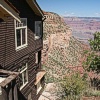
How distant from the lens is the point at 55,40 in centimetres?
5903

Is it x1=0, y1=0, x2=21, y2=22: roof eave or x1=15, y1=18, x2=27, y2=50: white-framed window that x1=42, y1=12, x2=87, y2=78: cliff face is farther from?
x1=0, y1=0, x2=21, y2=22: roof eave

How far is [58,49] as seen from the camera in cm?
5866

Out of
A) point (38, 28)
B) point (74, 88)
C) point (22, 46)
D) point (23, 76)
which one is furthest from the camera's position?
point (74, 88)

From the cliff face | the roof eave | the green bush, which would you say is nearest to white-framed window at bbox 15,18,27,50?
the roof eave

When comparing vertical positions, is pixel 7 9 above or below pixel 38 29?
above

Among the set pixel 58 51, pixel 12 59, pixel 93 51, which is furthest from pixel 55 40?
pixel 12 59

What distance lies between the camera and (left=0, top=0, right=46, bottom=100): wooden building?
12.1 metres

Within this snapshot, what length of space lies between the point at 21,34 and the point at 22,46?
2.61 feet

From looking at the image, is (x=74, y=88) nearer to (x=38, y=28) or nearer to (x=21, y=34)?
(x=38, y=28)

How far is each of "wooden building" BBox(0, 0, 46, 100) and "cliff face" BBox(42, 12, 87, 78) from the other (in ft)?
93.3

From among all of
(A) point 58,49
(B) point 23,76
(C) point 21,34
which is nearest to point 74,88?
(B) point 23,76

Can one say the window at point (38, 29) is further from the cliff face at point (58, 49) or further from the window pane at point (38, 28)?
the cliff face at point (58, 49)

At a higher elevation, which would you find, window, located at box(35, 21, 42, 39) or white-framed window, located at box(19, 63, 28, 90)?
window, located at box(35, 21, 42, 39)

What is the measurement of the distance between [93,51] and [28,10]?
15851 millimetres
